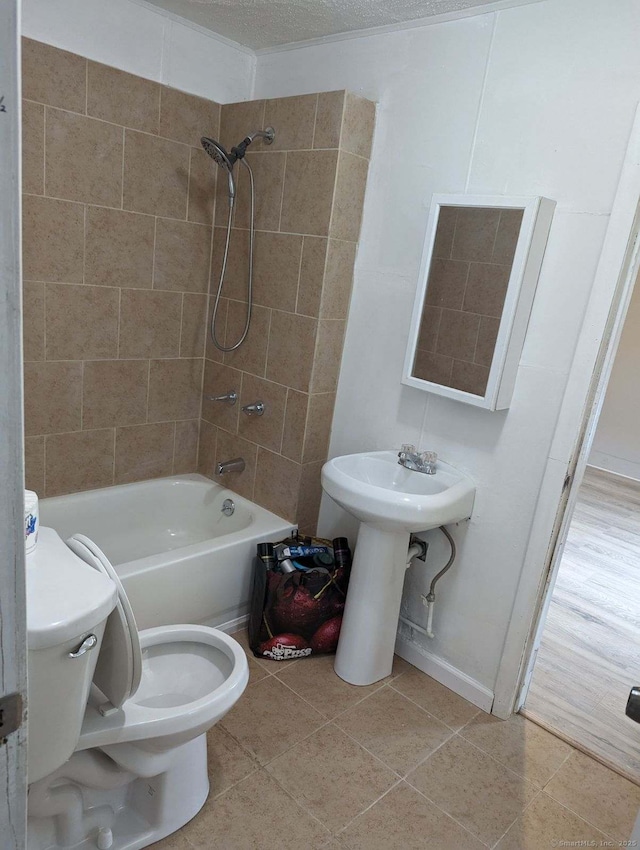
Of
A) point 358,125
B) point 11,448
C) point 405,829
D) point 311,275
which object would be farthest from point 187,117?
point 405,829

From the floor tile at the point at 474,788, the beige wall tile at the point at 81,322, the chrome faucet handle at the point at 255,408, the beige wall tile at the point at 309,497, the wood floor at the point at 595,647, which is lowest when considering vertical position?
the floor tile at the point at 474,788

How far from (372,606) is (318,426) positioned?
775 millimetres

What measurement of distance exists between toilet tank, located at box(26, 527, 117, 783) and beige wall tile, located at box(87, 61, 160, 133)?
5.95ft

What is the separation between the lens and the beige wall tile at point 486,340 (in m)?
1.99

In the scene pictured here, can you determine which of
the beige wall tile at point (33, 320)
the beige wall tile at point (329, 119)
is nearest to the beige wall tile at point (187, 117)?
the beige wall tile at point (329, 119)

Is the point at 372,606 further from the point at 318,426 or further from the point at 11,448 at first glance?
the point at 11,448

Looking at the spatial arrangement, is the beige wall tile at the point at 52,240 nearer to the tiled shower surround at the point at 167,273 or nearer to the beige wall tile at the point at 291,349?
the tiled shower surround at the point at 167,273

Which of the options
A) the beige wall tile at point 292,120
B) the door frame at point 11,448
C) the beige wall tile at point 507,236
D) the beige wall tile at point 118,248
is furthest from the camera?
the beige wall tile at point 118,248

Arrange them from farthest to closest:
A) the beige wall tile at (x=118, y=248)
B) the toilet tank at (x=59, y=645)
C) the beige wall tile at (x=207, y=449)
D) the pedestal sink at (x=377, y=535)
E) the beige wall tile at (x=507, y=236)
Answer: the beige wall tile at (x=207, y=449), the beige wall tile at (x=118, y=248), the pedestal sink at (x=377, y=535), the beige wall tile at (x=507, y=236), the toilet tank at (x=59, y=645)

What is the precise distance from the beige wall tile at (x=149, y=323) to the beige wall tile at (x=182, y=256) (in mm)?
67

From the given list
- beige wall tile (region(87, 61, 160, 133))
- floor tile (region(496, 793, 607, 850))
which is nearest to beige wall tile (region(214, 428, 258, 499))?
beige wall tile (region(87, 61, 160, 133))

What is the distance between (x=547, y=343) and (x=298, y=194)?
3.80 ft

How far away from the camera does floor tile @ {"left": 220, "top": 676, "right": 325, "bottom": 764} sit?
6.45ft

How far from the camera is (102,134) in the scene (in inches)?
93.6
